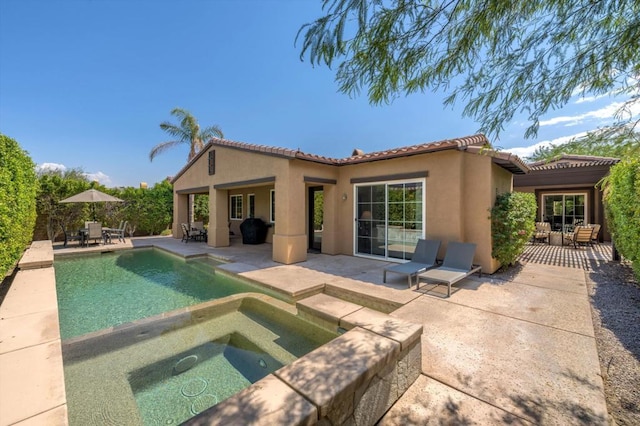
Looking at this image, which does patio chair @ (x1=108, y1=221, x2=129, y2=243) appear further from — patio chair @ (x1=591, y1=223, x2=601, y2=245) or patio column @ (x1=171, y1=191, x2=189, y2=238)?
patio chair @ (x1=591, y1=223, x2=601, y2=245)

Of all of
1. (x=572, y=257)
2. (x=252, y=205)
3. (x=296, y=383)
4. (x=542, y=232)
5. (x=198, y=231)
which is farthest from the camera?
(x=252, y=205)

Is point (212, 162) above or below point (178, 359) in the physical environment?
above

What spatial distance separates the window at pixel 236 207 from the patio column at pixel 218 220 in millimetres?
3543

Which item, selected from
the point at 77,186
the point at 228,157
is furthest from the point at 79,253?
the point at 228,157

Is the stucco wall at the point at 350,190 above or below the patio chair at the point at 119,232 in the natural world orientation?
above

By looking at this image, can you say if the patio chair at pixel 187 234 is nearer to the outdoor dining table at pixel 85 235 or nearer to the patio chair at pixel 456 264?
the outdoor dining table at pixel 85 235

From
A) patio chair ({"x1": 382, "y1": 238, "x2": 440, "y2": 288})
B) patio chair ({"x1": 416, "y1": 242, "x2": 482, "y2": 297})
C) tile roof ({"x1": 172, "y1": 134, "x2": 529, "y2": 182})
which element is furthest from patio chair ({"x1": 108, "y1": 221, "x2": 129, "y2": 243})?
patio chair ({"x1": 416, "y1": 242, "x2": 482, "y2": 297})

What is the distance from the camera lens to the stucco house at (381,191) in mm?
8336

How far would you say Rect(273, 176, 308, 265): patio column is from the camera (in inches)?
392

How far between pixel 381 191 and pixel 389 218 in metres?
1.11

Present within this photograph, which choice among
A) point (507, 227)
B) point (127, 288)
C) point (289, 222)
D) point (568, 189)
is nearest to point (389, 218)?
point (507, 227)

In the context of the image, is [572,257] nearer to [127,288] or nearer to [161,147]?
[127,288]

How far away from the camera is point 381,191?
1031 cm

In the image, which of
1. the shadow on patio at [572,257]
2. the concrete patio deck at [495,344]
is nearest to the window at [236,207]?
the concrete patio deck at [495,344]
